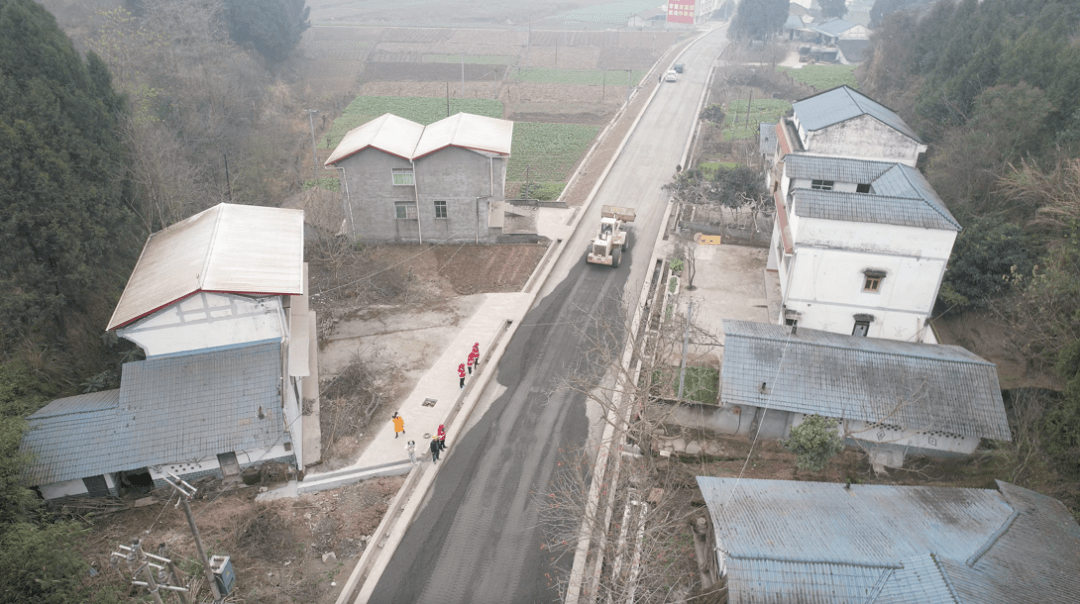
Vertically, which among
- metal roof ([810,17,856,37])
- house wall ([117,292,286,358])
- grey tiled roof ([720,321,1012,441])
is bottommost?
grey tiled roof ([720,321,1012,441])

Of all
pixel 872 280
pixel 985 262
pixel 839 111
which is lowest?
pixel 872 280

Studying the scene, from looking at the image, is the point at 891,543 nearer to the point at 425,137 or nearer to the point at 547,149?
the point at 425,137

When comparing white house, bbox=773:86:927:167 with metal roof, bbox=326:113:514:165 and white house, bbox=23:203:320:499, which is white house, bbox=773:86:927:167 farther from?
white house, bbox=23:203:320:499

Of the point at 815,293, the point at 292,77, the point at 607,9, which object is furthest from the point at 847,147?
the point at 607,9

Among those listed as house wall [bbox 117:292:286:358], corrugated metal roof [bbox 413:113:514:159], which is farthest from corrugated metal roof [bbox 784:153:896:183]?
house wall [bbox 117:292:286:358]

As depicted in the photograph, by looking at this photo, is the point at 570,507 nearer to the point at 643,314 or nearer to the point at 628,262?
the point at 643,314

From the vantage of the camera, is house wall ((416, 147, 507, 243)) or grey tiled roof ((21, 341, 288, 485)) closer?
grey tiled roof ((21, 341, 288, 485))

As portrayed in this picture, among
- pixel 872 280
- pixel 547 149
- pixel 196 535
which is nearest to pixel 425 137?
pixel 547 149
